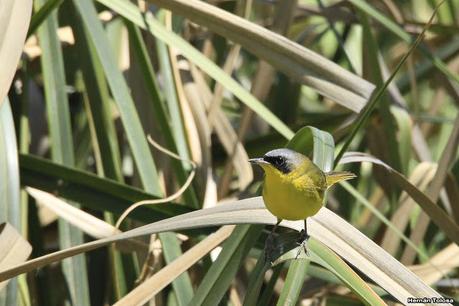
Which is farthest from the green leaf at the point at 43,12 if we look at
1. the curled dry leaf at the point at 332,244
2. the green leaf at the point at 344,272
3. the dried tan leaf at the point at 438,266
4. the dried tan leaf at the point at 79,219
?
the dried tan leaf at the point at 438,266

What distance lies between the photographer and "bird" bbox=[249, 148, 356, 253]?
5.20ft

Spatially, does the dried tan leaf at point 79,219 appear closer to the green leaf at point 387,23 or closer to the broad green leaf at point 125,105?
the broad green leaf at point 125,105

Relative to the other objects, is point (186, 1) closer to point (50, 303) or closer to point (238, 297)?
point (238, 297)

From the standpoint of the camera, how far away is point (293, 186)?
5.64 ft

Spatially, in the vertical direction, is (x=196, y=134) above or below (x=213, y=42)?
below

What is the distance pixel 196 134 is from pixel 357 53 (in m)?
1.19

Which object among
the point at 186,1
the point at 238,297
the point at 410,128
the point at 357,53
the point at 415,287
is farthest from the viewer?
the point at 357,53

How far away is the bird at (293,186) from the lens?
5.20ft

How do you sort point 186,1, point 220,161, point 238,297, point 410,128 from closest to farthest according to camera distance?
point 186,1 → point 238,297 → point 410,128 → point 220,161

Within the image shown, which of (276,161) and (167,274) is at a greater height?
(276,161)

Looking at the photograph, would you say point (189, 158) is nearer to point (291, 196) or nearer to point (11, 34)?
point (291, 196)

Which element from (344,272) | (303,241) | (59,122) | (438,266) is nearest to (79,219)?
(59,122)

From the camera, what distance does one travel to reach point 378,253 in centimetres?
144

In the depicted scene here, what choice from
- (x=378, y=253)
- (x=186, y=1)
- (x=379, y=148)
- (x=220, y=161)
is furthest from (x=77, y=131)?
(x=378, y=253)
